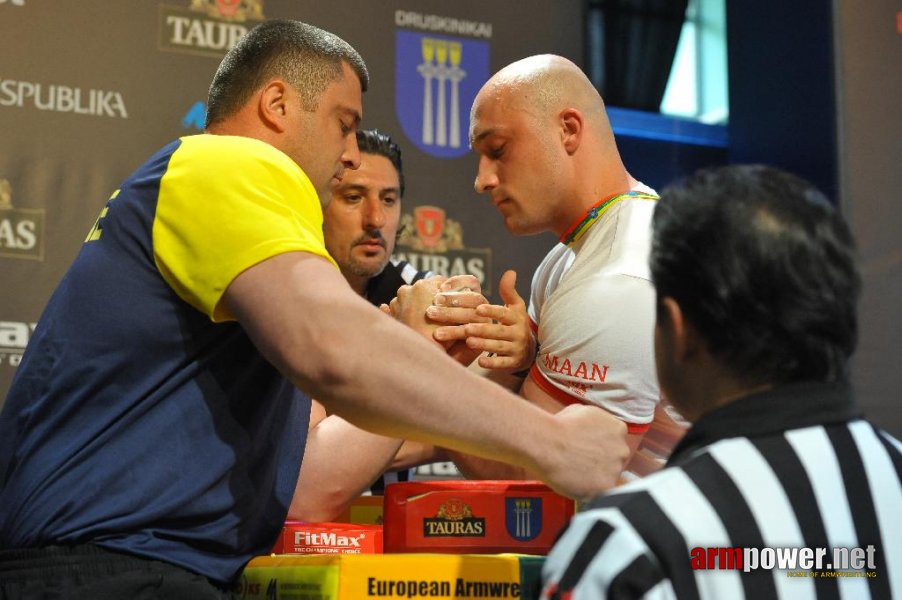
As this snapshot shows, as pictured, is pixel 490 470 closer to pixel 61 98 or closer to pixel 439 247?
pixel 439 247

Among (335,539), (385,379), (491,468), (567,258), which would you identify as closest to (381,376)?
(385,379)

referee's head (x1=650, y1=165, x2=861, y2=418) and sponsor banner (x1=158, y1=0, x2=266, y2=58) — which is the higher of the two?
sponsor banner (x1=158, y1=0, x2=266, y2=58)

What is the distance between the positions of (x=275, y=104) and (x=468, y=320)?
19.0 inches

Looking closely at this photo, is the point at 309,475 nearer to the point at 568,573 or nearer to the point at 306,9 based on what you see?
the point at 568,573

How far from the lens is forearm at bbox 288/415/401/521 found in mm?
1839

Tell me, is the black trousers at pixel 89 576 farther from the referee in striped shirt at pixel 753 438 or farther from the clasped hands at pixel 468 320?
the clasped hands at pixel 468 320

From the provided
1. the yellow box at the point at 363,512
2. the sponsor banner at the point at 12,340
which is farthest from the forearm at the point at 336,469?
the sponsor banner at the point at 12,340

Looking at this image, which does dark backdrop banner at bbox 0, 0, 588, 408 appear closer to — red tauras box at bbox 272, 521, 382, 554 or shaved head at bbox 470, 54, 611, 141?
shaved head at bbox 470, 54, 611, 141

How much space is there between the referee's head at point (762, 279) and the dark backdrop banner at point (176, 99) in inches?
99.4

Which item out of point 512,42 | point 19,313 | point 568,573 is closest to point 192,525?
point 568,573

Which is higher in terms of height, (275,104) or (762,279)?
(275,104)

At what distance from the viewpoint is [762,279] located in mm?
900

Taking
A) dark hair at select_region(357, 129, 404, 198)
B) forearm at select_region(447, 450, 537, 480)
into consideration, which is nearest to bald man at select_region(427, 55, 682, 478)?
forearm at select_region(447, 450, 537, 480)

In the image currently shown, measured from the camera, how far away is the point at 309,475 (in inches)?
73.0
